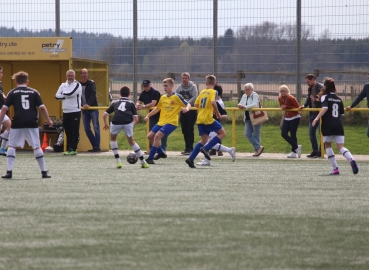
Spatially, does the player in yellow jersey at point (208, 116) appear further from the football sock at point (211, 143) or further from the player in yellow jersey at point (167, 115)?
the player in yellow jersey at point (167, 115)

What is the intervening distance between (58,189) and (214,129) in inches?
198

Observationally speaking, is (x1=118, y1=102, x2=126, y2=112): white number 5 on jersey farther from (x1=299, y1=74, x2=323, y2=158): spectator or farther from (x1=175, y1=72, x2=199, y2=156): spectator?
(x1=299, y1=74, x2=323, y2=158): spectator

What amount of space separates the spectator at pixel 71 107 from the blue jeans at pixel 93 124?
A: 1.63ft

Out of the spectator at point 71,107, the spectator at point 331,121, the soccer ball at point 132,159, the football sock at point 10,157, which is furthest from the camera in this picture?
the spectator at point 71,107

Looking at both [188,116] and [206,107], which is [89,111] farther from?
[206,107]

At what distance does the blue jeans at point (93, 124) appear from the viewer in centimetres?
1950

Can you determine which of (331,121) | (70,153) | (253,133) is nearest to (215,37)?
→ (253,133)

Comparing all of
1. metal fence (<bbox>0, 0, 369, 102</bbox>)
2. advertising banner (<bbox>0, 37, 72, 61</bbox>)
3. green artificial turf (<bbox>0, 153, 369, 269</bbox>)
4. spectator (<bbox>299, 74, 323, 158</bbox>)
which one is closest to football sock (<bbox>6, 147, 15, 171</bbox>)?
green artificial turf (<bbox>0, 153, 369, 269</bbox>)

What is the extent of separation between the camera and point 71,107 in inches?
742

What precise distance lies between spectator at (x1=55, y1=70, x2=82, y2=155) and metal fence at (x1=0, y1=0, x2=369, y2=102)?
3806 millimetres

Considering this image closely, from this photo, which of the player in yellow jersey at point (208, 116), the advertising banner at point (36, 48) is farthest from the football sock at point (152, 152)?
the advertising banner at point (36, 48)

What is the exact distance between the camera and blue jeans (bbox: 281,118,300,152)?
18.4 meters

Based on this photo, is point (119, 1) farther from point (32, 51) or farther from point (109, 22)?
point (32, 51)

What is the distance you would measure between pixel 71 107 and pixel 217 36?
5.03 meters
